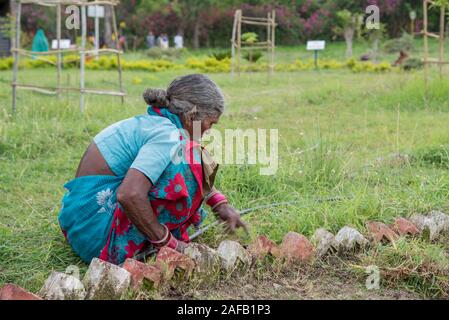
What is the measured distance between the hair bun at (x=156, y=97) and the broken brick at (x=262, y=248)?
70cm

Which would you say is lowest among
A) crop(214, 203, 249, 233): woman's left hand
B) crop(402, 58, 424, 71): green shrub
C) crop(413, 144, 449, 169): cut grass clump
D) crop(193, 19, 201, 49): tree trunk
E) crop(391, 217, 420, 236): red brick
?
crop(391, 217, 420, 236): red brick

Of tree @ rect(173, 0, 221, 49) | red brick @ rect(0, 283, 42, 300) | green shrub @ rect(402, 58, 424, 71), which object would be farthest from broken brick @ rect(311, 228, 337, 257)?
tree @ rect(173, 0, 221, 49)

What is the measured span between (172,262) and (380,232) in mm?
1055

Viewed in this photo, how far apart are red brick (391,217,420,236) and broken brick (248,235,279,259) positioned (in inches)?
25.8

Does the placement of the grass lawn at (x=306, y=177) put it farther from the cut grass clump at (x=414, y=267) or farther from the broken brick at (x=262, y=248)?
the broken brick at (x=262, y=248)

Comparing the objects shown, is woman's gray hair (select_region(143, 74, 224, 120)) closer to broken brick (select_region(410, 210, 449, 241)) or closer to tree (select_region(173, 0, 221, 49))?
broken brick (select_region(410, 210, 449, 241))

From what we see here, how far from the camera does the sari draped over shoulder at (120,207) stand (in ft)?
9.61

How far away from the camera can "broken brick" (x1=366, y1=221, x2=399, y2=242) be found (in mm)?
3191

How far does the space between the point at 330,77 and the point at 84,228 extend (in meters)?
11.8

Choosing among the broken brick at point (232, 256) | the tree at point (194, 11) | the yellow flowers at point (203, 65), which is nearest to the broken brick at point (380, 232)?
the broken brick at point (232, 256)

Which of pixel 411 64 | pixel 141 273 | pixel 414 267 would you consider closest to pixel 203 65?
pixel 411 64

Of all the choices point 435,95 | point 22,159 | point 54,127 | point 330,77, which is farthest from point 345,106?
point 330,77

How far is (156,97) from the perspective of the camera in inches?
118
